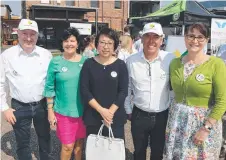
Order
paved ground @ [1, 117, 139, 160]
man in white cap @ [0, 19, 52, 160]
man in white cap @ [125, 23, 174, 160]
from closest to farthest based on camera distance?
man in white cap @ [125, 23, 174, 160] < man in white cap @ [0, 19, 52, 160] < paved ground @ [1, 117, 139, 160]

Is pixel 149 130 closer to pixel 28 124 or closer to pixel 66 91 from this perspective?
pixel 66 91

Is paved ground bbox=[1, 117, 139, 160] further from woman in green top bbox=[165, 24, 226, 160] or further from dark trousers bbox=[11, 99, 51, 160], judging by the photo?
woman in green top bbox=[165, 24, 226, 160]

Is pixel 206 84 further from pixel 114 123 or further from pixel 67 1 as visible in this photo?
pixel 67 1

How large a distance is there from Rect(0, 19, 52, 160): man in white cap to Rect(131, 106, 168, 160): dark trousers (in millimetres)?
1145

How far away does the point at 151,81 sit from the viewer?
2770mm

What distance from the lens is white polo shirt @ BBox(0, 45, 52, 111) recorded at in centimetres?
299

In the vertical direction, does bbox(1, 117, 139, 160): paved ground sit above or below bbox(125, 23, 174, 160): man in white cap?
below

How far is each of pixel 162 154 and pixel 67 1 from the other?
1141 inches

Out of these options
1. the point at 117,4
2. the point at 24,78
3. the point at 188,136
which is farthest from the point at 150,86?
the point at 117,4

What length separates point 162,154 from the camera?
3066 millimetres

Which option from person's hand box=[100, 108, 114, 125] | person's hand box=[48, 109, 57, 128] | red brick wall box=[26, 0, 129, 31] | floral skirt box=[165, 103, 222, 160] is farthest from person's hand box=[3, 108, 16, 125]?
red brick wall box=[26, 0, 129, 31]

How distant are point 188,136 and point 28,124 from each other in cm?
188

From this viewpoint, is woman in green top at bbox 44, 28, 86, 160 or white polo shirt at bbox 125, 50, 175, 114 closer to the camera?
white polo shirt at bbox 125, 50, 175, 114

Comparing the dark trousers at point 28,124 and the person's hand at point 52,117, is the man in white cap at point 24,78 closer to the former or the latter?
the dark trousers at point 28,124
